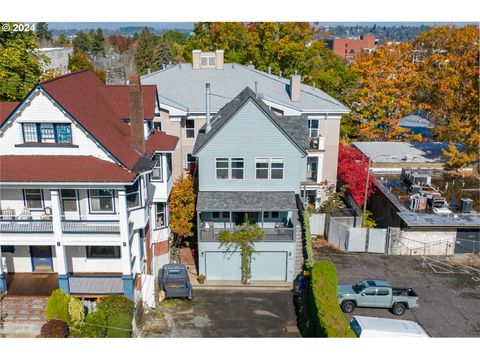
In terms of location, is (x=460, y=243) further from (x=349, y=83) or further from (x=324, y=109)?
(x=349, y=83)

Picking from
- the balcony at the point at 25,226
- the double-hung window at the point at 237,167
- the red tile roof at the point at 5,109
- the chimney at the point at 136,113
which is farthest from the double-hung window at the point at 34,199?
the double-hung window at the point at 237,167

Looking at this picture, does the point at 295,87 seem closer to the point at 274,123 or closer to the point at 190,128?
the point at 190,128

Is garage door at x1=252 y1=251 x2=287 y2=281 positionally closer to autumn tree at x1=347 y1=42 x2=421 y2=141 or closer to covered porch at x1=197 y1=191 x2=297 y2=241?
covered porch at x1=197 y1=191 x2=297 y2=241

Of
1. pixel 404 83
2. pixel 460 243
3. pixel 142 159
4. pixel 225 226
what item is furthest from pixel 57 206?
pixel 404 83

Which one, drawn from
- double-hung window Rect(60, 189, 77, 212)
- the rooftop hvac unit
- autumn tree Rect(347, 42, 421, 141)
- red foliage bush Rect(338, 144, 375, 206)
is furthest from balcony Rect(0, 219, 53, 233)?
autumn tree Rect(347, 42, 421, 141)

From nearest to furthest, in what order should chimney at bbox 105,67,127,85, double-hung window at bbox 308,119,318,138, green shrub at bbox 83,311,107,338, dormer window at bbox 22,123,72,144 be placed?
green shrub at bbox 83,311,107,338 → dormer window at bbox 22,123,72,144 → chimney at bbox 105,67,127,85 → double-hung window at bbox 308,119,318,138

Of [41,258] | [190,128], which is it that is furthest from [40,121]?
[190,128]
